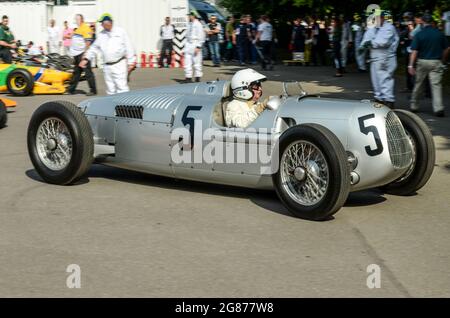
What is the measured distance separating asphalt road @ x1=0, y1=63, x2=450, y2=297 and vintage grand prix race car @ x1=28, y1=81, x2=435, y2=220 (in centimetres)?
25

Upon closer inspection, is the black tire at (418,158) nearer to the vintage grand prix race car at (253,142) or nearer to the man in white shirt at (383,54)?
the vintage grand prix race car at (253,142)

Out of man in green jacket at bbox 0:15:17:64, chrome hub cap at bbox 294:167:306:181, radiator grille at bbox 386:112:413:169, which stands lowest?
chrome hub cap at bbox 294:167:306:181

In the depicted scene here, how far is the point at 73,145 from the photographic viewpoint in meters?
7.75

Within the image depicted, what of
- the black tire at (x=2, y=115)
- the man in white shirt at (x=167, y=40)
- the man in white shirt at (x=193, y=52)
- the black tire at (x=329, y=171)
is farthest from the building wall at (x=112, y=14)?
the black tire at (x=329, y=171)

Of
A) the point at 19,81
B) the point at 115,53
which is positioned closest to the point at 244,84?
→ the point at 115,53

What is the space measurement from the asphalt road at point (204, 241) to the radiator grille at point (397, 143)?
1.50ft

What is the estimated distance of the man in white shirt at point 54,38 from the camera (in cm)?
2608

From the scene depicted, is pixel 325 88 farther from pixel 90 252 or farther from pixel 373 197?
pixel 90 252

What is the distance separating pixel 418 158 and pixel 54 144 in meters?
3.75

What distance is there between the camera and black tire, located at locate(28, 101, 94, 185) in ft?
25.3

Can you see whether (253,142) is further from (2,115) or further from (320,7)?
(320,7)

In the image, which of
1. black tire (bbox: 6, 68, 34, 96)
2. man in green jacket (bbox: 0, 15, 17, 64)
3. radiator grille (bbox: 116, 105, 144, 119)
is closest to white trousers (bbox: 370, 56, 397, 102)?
radiator grille (bbox: 116, 105, 144, 119)

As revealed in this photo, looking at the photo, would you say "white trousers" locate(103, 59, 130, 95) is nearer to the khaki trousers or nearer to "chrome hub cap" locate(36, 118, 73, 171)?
"chrome hub cap" locate(36, 118, 73, 171)

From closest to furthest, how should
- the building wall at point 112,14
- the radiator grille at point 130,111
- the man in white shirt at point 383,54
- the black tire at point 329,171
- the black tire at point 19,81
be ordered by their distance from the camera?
the black tire at point 329,171
the radiator grille at point 130,111
the man in white shirt at point 383,54
the black tire at point 19,81
the building wall at point 112,14
